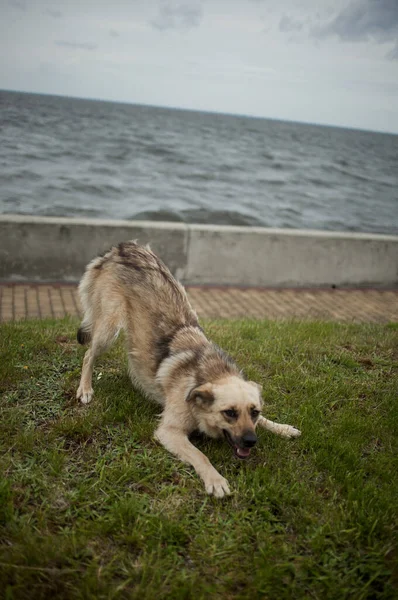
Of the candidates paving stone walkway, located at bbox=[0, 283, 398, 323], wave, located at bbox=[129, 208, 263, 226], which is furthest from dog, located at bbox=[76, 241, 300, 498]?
wave, located at bbox=[129, 208, 263, 226]

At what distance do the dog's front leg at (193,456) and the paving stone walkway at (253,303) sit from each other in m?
4.28

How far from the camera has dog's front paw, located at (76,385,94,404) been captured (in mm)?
4457

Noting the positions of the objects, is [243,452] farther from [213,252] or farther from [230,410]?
[213,252]

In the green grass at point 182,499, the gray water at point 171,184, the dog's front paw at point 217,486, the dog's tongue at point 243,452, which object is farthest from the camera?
the gray water at point 171,184

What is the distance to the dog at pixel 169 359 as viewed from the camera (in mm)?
3719

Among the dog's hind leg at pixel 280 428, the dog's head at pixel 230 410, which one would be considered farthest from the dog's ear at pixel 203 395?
the dog's hind leg at pixel 280 428

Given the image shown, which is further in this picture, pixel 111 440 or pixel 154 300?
pixel 154 300

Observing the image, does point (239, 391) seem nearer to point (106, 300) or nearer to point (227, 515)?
point (227, 515)

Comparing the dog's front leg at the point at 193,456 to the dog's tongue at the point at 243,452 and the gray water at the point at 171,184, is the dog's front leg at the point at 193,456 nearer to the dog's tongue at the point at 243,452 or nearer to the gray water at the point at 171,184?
the dog's tongue at the point at 243,452

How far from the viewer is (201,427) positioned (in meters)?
3.97

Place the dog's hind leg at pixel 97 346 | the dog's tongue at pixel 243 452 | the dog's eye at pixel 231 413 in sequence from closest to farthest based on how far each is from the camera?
the dog's tongue at pixel 243 452 → the dog's eye at pixel 231 413 → the dog's hind leg at pixel 97 346

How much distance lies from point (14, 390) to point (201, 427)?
185 cm

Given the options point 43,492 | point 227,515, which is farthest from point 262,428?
point 43,492

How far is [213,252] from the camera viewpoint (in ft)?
32.3
